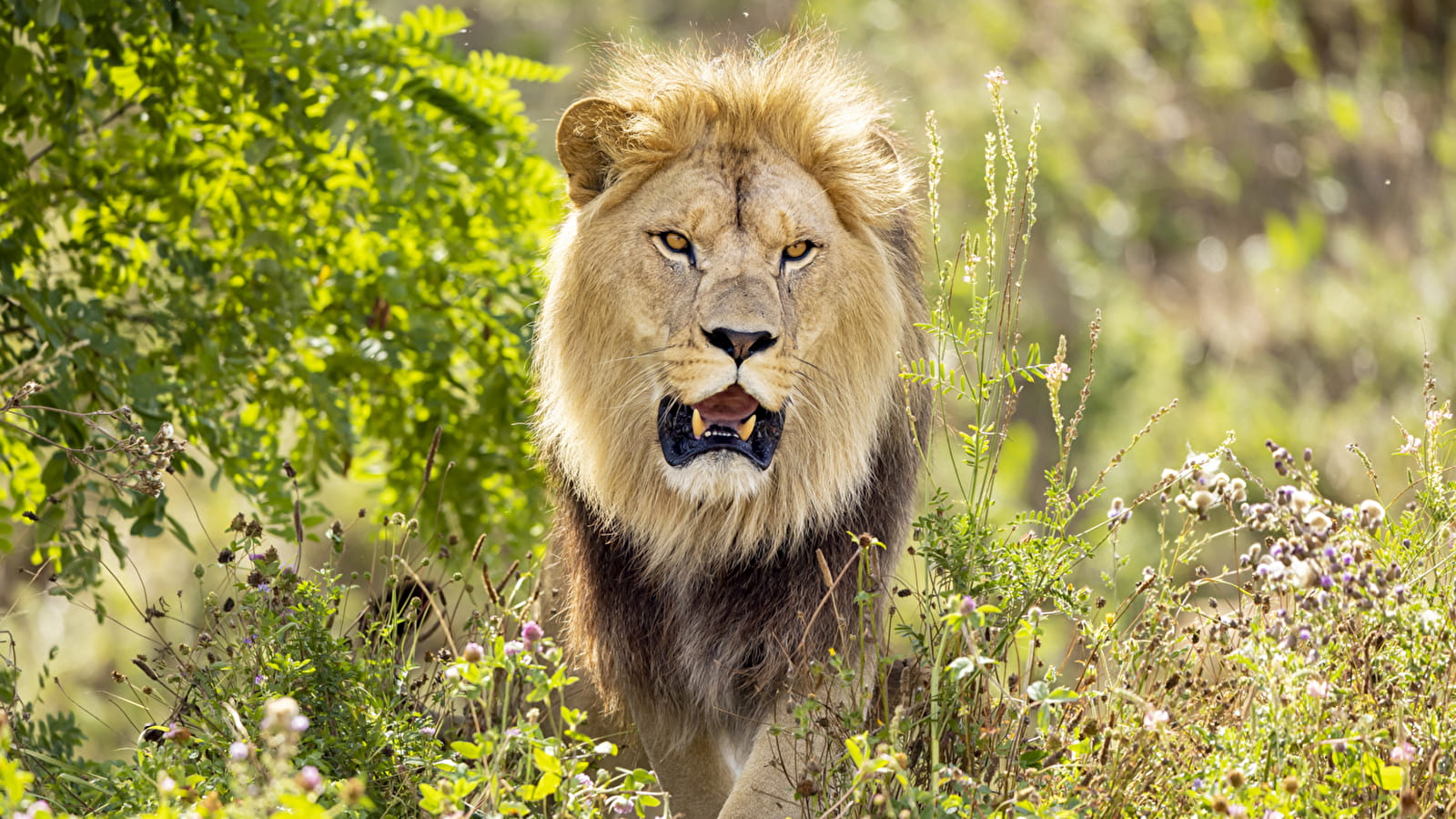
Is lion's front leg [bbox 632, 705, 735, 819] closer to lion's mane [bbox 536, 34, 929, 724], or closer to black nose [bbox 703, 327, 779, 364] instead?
lion's mane [bbox 536, 34, 929, 724]

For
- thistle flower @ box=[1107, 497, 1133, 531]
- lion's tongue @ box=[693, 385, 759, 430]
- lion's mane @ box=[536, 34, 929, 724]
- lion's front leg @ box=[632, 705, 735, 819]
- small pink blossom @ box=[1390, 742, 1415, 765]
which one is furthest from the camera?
lion's front leg @ box=[632, 705, 735, 819]

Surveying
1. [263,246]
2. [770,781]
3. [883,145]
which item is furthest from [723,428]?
[263,246]

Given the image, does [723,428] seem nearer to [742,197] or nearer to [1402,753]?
[742,197]

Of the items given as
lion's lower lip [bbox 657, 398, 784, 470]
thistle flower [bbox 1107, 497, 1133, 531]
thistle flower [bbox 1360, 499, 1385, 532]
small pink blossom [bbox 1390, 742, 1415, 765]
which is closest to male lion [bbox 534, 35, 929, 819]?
lion's lower lip [bbox 657, 398, 784, 470]

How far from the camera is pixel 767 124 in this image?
3.60 m

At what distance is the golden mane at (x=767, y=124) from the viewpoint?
3572mm

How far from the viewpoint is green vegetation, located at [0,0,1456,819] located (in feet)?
8.66

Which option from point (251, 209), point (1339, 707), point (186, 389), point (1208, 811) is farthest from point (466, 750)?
point (251, 209)

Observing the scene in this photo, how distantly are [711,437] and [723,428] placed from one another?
0.11 ft

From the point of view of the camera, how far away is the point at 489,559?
200 inches

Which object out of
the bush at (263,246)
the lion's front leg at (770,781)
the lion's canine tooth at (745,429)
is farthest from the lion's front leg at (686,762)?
the bush at (263,246)

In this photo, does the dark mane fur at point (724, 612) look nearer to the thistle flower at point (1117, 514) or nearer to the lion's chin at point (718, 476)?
the lion's chin at point (718, 476)

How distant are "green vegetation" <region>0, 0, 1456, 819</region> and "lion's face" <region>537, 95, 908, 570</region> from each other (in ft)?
0.80

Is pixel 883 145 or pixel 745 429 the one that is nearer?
pixel 745 429
